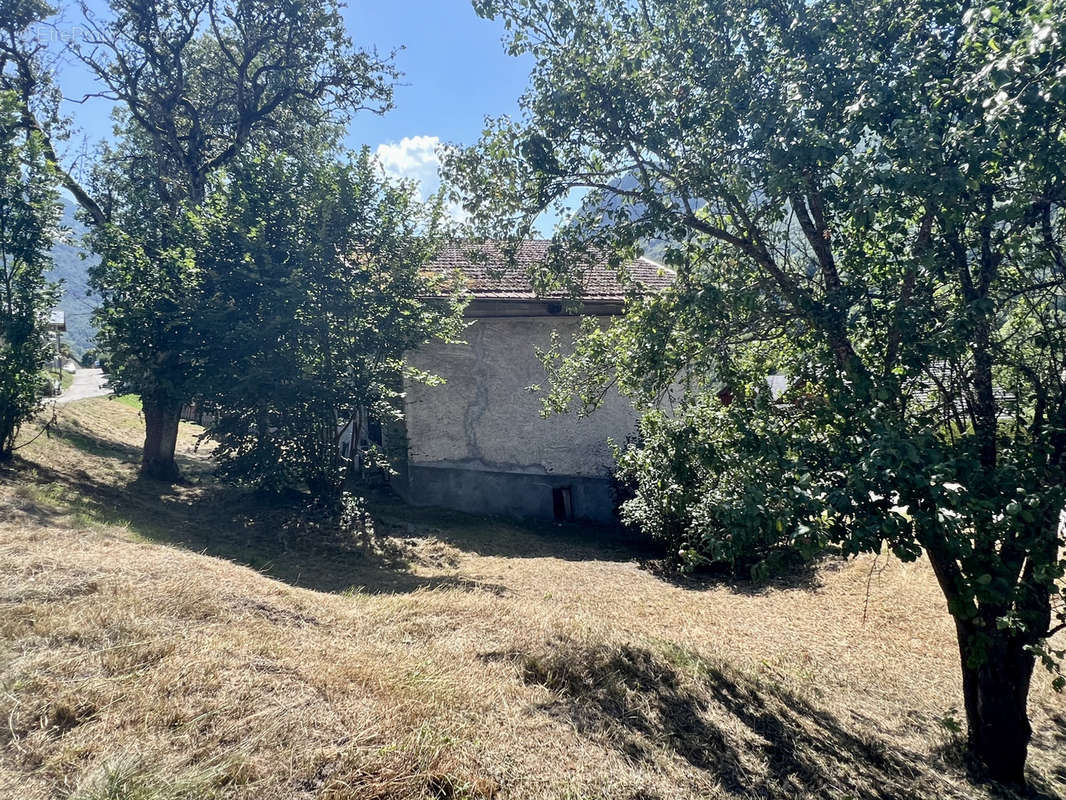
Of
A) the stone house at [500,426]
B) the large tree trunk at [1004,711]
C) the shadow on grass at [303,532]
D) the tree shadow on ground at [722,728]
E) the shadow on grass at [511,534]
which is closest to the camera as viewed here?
the tree shadow on ground at [722,728]

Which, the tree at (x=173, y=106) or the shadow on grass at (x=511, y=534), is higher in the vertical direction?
the tree at (x=173, y=106)

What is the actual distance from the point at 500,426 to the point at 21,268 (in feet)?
22.2

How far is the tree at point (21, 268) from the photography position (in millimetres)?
8078

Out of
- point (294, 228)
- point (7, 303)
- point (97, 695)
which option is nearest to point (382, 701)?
point (97, 695)

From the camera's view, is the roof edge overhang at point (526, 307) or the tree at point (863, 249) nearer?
the tree at point (863, 249)

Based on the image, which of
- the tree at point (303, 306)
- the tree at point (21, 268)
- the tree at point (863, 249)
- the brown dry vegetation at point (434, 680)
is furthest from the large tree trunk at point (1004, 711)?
the tree at point (21, 268)

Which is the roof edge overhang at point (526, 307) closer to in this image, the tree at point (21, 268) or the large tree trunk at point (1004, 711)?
the tree at point (21, 268)

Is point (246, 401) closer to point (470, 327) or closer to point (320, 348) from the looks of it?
point (320, 348)

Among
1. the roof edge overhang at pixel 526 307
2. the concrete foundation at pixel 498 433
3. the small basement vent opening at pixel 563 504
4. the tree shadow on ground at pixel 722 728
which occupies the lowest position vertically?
the tree shadow on ground at pixel 722 728

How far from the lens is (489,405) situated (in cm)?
1093

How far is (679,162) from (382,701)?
3.67 metres

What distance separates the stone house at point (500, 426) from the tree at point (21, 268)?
188 inches

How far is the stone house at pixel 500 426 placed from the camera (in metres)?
A: 10.8

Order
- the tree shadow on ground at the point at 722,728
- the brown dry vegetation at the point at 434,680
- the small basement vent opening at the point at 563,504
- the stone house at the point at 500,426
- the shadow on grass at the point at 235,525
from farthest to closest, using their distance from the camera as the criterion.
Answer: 1. the small basement vent opening at the point at 563,504
2. the stone house at the point at 500,426
3. the shadow on grass at the point at 235,525
4. the tree shadow on ground at the point at 722,728
5. the brown dry vegetation at the point at 434,680
